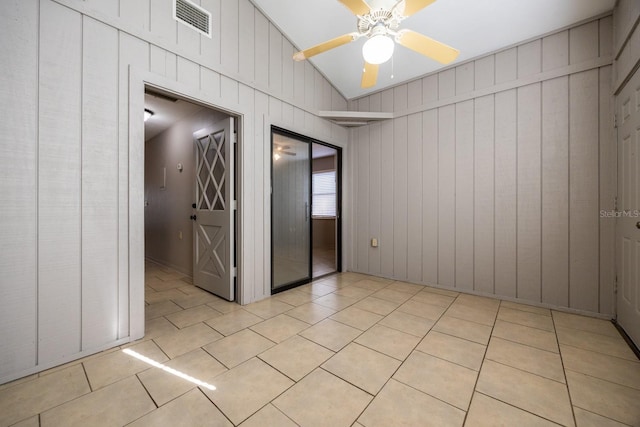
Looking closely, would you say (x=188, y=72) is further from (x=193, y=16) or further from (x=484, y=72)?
(x=484, y=72)

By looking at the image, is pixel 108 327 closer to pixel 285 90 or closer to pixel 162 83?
pixel 162 83

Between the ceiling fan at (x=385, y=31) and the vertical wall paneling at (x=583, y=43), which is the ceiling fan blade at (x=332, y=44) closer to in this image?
the ceiling fan at (x=385, y=31)

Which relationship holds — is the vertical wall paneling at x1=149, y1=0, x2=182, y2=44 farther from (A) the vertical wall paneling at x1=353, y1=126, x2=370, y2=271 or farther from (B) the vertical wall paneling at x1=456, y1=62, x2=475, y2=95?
(B) the vertical wall paneling at x1=456, y1=62, x2=475, y2=95

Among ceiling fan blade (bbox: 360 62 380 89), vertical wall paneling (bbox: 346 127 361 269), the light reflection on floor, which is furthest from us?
vertical wall paneling (bbox: 346 127 361 269)

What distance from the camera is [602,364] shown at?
1.74 metres

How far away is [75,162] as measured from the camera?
1785 mm

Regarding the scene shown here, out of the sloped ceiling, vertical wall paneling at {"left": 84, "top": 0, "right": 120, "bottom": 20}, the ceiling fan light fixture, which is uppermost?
the sloped ceiling

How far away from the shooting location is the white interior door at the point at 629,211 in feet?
6.43

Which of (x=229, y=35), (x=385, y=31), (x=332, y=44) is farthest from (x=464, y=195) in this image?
(x=229, y=35)

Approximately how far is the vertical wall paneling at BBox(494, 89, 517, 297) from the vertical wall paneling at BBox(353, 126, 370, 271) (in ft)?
5.84

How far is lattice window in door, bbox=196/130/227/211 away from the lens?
3.04m

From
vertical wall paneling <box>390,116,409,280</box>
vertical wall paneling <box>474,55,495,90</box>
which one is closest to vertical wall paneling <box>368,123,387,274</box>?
vertical wall paneling <box>390,116,409,280</box>

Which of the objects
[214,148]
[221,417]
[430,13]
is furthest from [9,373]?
[430,13]

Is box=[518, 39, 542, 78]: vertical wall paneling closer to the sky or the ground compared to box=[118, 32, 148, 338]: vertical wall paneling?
closer to the sky
